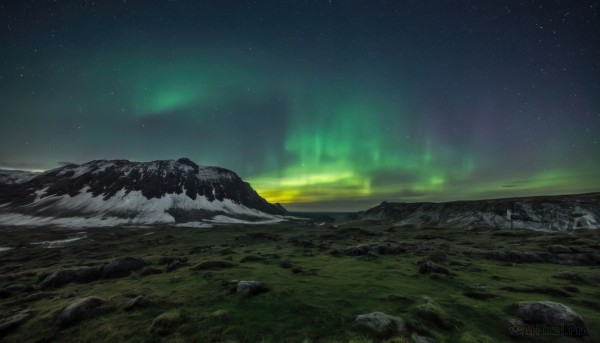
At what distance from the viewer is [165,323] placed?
1048 inches

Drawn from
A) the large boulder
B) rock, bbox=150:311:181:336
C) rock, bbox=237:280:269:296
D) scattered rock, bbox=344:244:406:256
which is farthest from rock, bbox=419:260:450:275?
rock, bbox=150:311:181:336

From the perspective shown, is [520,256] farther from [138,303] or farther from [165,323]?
[138,303]

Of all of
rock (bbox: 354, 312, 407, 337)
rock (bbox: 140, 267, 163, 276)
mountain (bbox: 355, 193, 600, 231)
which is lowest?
rock (bbox: 140, 267, 163, 276)

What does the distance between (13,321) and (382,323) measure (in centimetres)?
3743

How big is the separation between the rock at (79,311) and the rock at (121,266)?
25435 mm

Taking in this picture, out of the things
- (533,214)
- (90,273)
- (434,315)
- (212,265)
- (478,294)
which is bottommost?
(90,273)

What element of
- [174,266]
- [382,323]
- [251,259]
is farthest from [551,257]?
[174,266]

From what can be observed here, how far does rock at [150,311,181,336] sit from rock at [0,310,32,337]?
15.6m

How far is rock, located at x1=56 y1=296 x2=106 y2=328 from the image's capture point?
94.8 ft

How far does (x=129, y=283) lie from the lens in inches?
1842

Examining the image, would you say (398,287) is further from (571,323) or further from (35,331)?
(35,331)

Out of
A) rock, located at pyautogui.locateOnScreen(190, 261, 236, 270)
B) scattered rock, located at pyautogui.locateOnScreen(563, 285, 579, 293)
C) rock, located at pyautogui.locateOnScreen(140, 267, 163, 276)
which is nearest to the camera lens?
scattered rock, located at pyautogui.locateOnScreen(563, 285, 579, 293)

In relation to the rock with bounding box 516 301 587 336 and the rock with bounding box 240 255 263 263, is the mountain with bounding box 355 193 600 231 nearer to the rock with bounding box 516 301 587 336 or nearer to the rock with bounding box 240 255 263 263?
the rock with bounding box 240 255 263 263

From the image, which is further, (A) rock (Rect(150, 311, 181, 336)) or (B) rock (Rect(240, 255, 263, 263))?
(B) rock (Rect(240, 255, 263, 263))
